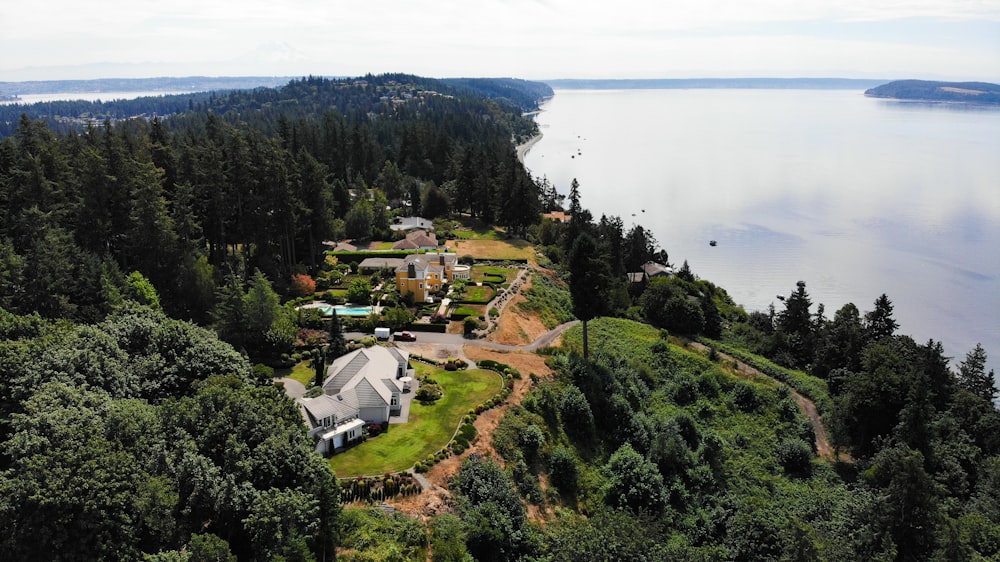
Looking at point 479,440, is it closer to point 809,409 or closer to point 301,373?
point 301,373

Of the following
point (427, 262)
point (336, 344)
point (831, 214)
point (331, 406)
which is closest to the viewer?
point (331, 406)

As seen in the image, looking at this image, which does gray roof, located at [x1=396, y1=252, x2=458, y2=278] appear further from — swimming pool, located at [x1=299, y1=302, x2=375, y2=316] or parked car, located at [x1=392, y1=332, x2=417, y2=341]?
parked car, located at [x1=392, y1=332, x2=417, y2=341]

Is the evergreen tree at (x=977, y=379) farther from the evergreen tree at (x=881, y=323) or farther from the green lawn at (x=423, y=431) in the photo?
the green lawn at (x=423, y=431)

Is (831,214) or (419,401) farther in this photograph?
(831,214)

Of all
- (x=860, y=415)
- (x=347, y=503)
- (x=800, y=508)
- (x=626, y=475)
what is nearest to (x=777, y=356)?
(x=860, y=415)

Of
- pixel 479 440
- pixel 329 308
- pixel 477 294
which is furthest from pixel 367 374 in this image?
pixel 477 294

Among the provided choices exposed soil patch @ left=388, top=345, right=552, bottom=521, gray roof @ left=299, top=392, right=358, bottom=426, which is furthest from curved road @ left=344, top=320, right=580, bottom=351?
gray roof @ left=299, top=392, right=358, bottom=426

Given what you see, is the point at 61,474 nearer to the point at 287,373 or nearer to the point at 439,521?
the point at 439,521
